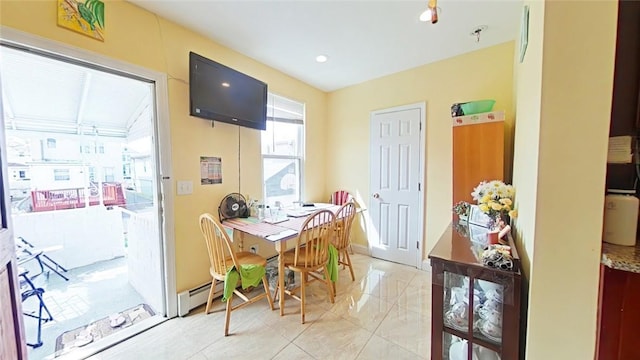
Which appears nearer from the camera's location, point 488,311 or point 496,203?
point 488,311

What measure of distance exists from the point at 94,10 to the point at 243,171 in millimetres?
1668

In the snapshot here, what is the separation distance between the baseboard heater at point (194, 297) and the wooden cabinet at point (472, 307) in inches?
77.7

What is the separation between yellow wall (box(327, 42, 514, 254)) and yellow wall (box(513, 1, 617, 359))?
1.88 m

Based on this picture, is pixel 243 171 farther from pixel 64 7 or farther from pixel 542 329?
pixel 542 329

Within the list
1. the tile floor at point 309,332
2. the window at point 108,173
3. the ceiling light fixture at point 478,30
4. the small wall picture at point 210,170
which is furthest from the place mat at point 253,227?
the ceiling light fixture at point 478,30

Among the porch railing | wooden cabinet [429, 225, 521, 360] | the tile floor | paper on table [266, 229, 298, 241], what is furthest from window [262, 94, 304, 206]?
wooden cabinet [429, 225, 521, 360]

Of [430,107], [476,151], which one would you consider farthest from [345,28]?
[476,151]

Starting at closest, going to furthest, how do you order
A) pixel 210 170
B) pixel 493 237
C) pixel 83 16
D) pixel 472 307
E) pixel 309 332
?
pixel 472 307 < pixel 493 237 < pixel 83 16 < pixel 309 332 < pixel 210 170

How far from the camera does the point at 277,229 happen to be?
2197 mm

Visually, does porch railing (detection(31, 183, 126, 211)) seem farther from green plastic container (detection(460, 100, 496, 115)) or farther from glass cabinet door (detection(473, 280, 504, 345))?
green plastic container (detection(460, 100, 496, 115))

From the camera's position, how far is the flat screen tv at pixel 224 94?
2.07m

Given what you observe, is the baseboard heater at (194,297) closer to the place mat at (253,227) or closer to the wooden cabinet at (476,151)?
the place mat at (253,227)

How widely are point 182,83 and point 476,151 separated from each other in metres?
2.82

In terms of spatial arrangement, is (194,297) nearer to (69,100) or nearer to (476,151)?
(69,100)
